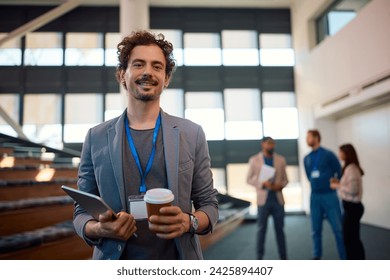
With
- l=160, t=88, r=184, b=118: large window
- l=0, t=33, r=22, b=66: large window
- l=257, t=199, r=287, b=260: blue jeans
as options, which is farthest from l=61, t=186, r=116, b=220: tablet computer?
l=160, t=88, r=184, b=118: large window

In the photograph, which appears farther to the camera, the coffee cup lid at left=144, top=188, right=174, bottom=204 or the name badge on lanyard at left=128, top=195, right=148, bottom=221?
the name badge on lanyard at left=128, top=195, right=148, bottom=221

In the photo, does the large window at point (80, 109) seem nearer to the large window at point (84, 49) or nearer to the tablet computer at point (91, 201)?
the large window at point (84, 49)

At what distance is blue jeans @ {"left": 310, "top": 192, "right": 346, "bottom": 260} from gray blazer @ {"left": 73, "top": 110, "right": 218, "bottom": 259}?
2167 millimetres

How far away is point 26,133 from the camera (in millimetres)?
4859

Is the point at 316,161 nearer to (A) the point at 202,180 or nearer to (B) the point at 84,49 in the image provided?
(A) the point at 202,180

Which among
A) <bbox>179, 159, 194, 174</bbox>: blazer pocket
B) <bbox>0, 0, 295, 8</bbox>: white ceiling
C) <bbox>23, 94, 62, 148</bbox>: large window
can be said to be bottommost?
<bbox>179, 159, 194, 174</bbox>: blazer pocket

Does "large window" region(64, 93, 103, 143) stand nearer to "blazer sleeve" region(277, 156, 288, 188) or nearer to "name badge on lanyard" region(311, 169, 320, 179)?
"blazer sleeve" region(277, 156, 288, 188)

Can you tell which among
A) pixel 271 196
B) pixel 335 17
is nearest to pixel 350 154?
pixel 271 196

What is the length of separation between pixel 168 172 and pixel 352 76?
439 centimetres

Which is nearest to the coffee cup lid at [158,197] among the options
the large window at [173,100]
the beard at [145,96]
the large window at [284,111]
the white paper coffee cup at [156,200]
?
the white paper coffee cup at [156,200]

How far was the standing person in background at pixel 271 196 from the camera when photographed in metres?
2.74

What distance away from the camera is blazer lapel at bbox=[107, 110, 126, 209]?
3.01 ft

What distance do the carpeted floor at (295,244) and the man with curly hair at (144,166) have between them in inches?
76.9

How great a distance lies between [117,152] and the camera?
94 cm
